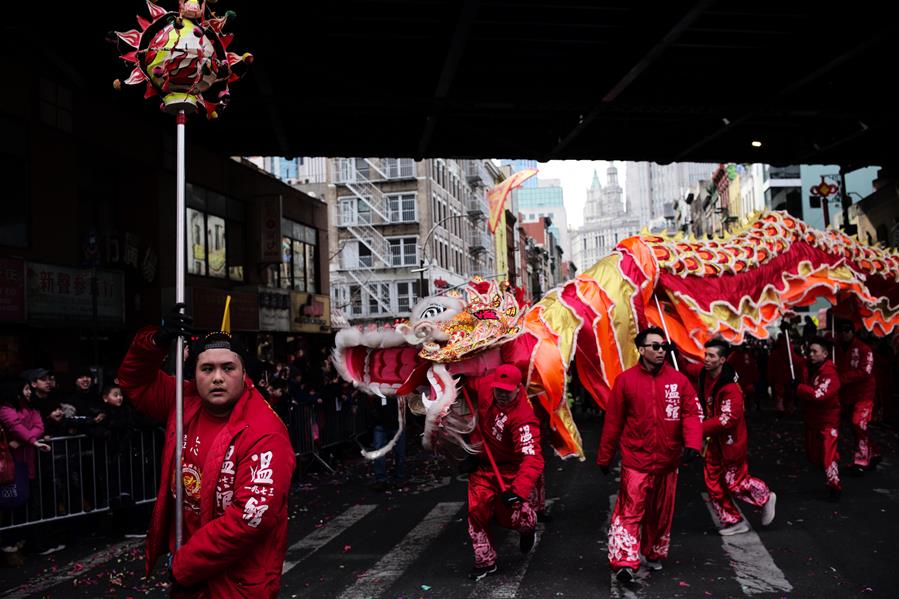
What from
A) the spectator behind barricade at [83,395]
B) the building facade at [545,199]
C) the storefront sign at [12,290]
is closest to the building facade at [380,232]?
the storefront sign at [12,290]

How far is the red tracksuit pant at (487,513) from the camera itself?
657 centimetres

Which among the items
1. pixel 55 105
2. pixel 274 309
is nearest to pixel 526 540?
pixel 55 105

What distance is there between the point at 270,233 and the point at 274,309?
8.38 ft

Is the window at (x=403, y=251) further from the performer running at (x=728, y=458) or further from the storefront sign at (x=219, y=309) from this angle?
the performer running at (x=728, y=458)

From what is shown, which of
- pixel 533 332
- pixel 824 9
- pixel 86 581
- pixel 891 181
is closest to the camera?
pixel 86 581

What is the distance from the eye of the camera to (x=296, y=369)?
13703 millimetres

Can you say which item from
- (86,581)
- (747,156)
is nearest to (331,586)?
(86,581)

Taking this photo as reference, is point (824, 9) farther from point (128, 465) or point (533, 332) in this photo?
point (128, 465)

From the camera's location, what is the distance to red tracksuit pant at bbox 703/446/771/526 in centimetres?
773

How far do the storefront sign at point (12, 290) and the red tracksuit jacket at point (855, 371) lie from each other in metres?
11.9

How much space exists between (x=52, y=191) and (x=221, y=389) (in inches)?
489

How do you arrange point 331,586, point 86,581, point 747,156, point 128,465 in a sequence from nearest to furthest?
point 331,586 → point 86,581 → point 128,465 → point 747,156

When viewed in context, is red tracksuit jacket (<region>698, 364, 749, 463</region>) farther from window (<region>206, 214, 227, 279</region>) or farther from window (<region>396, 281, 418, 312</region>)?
window (<region>396, 281, 418, 312</region>)

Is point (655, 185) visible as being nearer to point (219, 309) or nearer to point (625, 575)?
point (219, 309)
